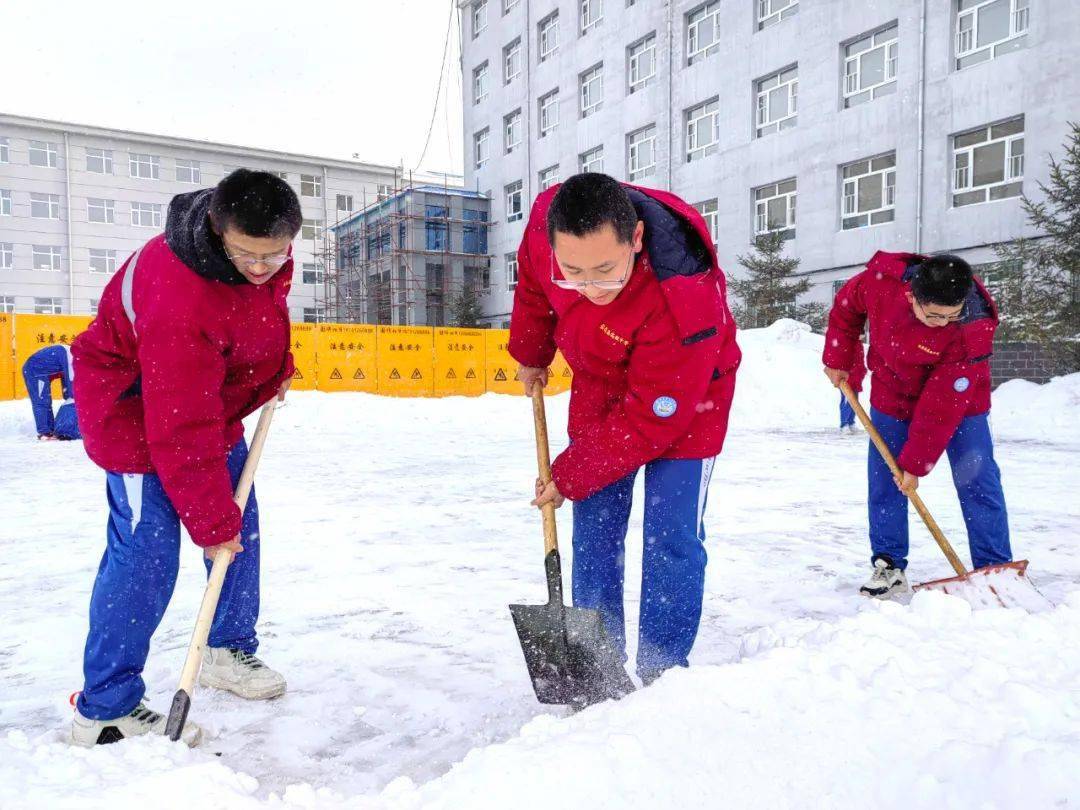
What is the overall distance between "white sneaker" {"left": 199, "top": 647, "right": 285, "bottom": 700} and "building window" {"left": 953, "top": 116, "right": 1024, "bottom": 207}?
16.5 m

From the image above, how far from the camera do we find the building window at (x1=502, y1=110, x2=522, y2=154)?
2905 cm

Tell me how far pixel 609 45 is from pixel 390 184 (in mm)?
18379

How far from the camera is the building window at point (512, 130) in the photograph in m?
29.0

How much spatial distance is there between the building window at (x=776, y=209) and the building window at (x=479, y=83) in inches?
587

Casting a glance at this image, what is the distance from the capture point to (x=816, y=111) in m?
18.4

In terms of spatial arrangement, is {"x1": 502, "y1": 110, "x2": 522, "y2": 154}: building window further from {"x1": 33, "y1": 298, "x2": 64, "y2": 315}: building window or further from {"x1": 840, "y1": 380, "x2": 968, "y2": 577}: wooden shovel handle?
{"x1": 840, "y1": 380, "x2": 968, "y2": 577}: wooden shovel handle

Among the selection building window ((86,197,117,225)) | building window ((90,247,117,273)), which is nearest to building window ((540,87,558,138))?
building window ((86,197,117,225))

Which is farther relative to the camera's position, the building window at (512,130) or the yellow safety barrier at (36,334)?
the building window at (512,130)

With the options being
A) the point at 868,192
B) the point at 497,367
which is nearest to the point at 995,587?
the point at 497,367

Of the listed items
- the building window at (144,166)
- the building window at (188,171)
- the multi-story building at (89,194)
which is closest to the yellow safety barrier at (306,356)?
the multi-story building at (89,194)

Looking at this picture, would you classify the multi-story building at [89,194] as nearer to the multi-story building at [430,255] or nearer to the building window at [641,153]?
the multi-story building at [430,255]

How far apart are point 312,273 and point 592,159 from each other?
18.5 metres

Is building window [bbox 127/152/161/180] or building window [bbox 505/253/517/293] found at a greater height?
building window [bbox 127/152/161/180]

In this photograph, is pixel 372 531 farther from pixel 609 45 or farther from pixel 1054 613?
pixel 609 45
